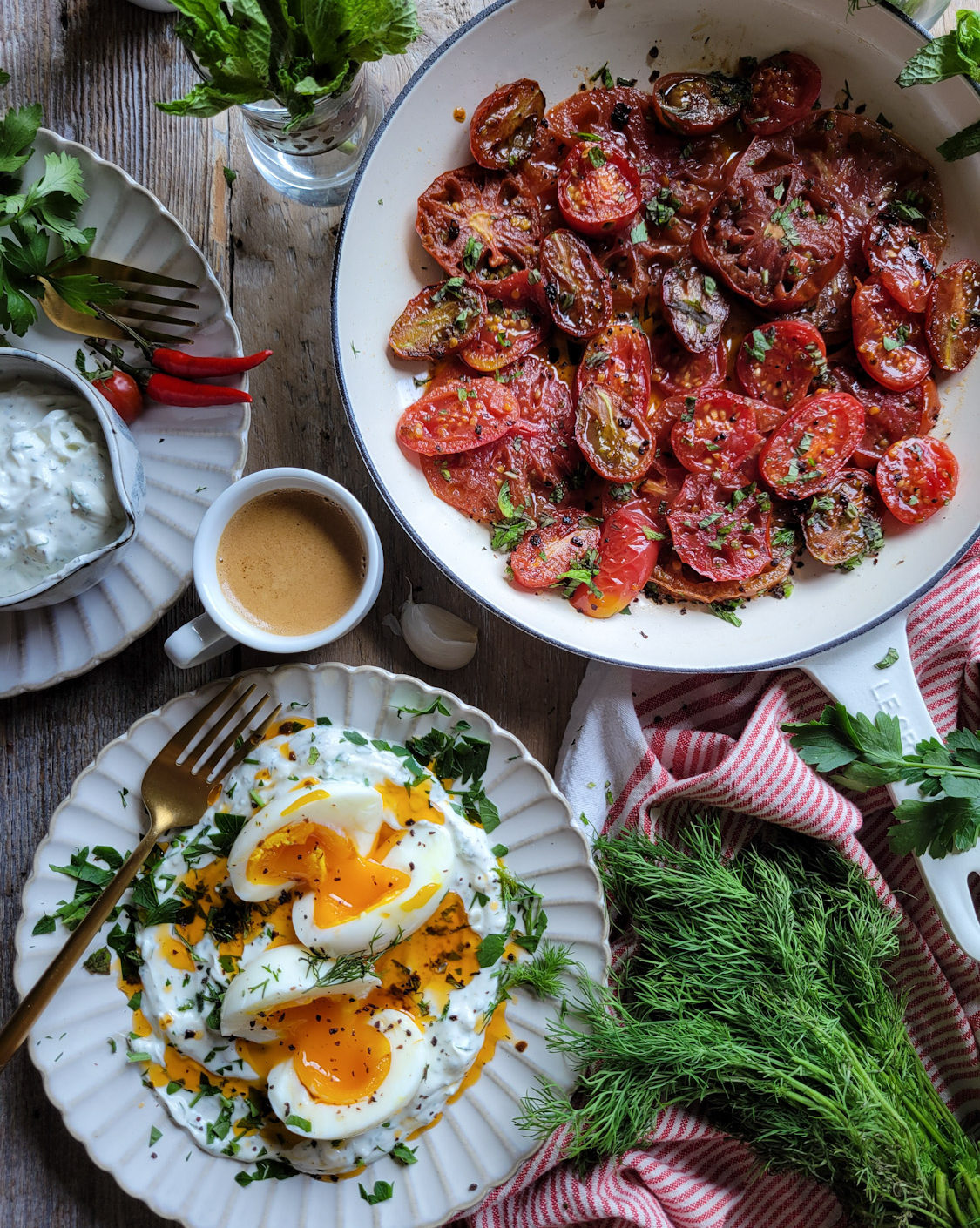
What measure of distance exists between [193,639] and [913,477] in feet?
5.78

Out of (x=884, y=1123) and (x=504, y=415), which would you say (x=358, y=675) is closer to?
(x=504, y=415)

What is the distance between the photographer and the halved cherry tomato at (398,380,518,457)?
221 cm

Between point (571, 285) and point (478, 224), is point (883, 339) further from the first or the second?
point (478, 224)

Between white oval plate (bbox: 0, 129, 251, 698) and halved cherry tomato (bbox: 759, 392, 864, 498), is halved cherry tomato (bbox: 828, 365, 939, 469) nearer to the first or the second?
halved cherry tomato (bbox: 759, 392, 864, 498)

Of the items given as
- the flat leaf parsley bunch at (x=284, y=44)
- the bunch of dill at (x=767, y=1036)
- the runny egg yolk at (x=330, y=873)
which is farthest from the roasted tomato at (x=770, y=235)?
the runny egg yolk at (x=330, y=873)

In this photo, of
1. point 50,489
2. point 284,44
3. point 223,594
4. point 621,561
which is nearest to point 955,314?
point 621,561

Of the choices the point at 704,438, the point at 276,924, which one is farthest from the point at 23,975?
the point at 704,438

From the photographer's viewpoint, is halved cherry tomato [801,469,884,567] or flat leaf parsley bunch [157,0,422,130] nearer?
flat leaf parsley bunch [157,0,422,130]

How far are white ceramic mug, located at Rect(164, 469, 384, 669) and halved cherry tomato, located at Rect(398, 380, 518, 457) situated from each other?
0.84ft

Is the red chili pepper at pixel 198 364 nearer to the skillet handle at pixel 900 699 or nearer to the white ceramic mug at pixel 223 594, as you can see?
the white ceramic mug at pixel 223 594

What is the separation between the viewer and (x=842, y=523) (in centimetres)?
226

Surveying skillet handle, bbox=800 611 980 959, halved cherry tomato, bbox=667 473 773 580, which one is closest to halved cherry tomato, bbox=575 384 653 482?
halved cherry tomato, bbox=667 473 773 580

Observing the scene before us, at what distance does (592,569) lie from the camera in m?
2.22

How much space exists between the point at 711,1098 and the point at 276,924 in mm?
1179
